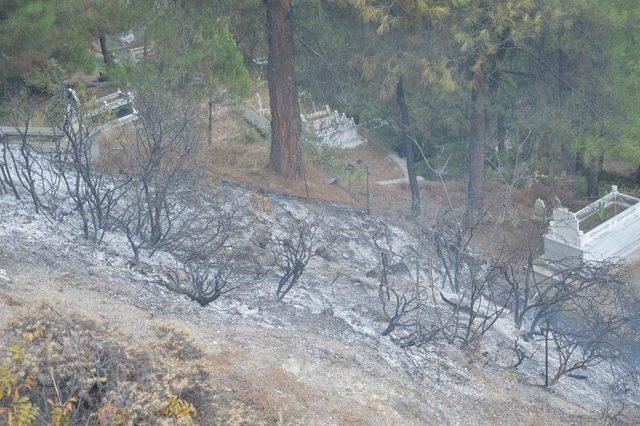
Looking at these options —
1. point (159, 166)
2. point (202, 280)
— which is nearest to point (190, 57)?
point (159, 166)

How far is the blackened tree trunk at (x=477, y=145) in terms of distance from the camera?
617 inches

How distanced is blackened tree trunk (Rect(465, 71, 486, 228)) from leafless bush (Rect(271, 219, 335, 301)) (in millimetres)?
4340

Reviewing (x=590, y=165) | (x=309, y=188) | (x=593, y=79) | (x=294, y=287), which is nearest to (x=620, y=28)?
(x=593, y=79)

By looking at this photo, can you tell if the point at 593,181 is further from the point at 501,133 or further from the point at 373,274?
the point at 373,274

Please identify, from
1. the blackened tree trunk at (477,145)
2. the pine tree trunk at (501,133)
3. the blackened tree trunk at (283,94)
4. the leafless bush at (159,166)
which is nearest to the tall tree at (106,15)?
the blackened tree trunk at (283,94)

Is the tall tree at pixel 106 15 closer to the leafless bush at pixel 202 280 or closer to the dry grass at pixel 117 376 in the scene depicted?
the leafless bush at pixel 202 280

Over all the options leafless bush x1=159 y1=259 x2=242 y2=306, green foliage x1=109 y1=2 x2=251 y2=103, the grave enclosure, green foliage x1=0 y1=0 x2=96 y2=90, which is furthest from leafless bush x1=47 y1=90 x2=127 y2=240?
the grave enclosure

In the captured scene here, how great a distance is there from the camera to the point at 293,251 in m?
10.4

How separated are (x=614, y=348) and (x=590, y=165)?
907cm

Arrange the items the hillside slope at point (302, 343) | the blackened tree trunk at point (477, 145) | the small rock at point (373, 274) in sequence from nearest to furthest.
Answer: the hillside slope at point (302, 343) → the small rock at point (373, 274) → the blackened tree trunk at point (477, 145)

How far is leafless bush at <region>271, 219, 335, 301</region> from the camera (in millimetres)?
9359

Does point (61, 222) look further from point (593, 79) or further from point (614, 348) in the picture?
point (593, 79)

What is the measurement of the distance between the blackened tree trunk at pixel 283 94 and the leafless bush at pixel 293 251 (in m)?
2.21

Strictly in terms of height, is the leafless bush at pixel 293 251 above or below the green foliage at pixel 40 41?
below
